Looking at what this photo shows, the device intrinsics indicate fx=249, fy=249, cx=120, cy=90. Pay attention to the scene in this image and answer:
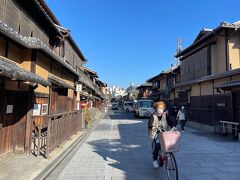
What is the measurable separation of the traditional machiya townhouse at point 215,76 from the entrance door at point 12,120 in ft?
33.5

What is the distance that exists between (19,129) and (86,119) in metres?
10.1

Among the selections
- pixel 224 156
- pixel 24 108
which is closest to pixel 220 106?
pixel 224 156

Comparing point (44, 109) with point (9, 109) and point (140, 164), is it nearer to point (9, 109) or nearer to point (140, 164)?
point (9, 109)

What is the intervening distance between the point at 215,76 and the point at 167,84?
22819 millimetres

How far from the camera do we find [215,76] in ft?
57.0

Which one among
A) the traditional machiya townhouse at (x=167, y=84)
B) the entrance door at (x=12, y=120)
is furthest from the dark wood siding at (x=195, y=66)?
the entrance door at (x=12, y=120)

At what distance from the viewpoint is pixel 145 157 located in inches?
344

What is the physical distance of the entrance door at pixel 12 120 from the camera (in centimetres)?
774

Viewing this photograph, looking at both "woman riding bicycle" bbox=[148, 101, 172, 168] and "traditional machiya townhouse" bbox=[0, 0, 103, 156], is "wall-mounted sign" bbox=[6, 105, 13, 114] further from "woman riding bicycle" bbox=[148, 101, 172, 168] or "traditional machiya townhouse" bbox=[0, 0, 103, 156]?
"woman riding bicycle" bbox=[148, 101, 172, 168]

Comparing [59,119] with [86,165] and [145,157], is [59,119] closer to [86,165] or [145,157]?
[86,165]

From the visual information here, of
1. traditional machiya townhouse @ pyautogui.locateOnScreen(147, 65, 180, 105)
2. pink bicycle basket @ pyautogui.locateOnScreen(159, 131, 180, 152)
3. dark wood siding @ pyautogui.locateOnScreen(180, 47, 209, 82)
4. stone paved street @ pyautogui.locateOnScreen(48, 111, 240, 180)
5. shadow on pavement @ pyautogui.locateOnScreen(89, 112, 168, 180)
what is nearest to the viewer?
pink bicycle basket @ pyautogui.locateOnScreen(159, 131, 180, 152)

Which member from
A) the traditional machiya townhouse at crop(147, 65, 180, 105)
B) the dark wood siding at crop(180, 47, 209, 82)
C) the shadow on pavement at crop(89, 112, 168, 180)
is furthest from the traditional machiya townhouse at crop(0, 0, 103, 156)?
the traditional machiya townhouse at crop(147, 65, 180, 105)

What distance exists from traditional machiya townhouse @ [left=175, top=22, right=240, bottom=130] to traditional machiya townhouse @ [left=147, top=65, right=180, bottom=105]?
7074 millimetres

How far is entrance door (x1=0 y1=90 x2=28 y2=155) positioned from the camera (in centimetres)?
774
